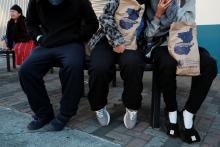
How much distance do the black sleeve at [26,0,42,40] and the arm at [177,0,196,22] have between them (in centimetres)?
147

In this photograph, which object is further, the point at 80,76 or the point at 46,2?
the point at 46,2

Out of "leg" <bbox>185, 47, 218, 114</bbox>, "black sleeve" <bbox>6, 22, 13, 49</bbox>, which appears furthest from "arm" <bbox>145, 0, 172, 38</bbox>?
"black sleeve" <bbox>6, 22, 13, 49</bbox>

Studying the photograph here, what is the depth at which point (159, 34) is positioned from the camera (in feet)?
9.82

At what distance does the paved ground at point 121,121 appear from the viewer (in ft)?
9.29

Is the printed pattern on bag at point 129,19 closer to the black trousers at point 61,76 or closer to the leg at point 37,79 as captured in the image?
the black trousers at point 61,76

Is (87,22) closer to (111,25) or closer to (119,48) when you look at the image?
(111,25)

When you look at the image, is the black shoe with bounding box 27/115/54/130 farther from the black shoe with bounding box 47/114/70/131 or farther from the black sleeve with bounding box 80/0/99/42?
the black sleeve with bounding box 80/0/99/42

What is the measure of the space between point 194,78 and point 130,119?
2.39 feet

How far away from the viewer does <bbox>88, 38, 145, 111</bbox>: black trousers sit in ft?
9.21

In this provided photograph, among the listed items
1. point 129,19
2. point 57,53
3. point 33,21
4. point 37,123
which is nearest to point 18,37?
point 33,21

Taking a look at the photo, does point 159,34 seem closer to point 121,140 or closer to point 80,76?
point 80,76

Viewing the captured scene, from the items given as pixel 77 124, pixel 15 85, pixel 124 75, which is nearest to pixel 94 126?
pixel 77 124

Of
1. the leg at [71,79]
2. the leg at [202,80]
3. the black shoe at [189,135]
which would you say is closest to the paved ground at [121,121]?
the black shoe at [189,135]

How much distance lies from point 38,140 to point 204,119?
178 centimetres
